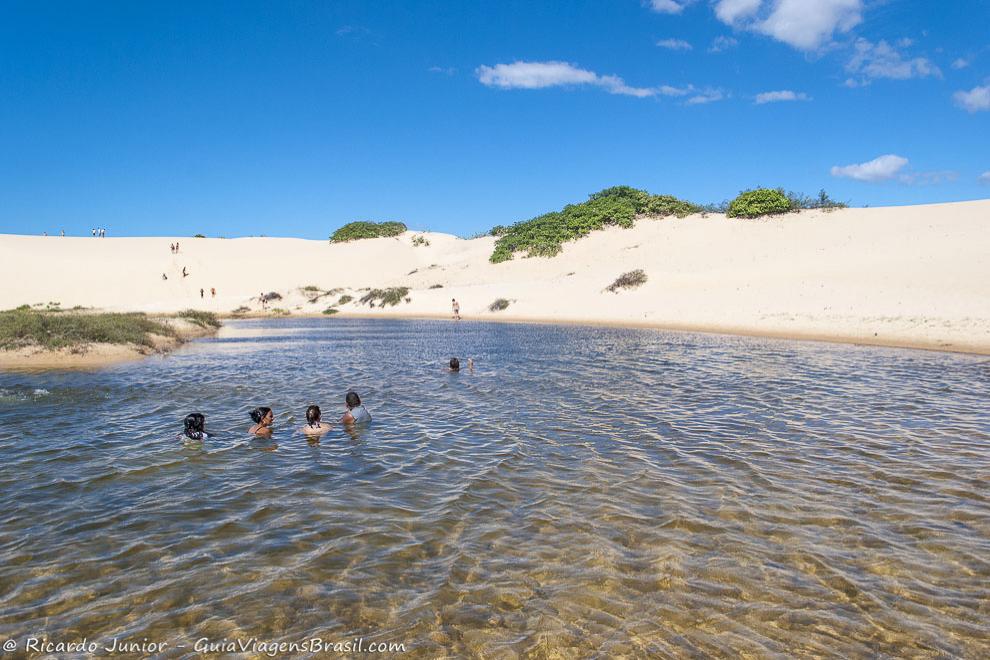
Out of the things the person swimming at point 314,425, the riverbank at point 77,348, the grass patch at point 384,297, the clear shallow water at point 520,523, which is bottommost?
the clear shallow water at point 520,523

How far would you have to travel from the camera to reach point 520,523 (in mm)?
5992

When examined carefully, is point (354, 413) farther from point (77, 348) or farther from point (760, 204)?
point (760, 204)

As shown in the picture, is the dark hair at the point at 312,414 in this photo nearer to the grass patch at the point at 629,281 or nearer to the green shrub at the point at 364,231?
the grass patch at the point at 629,281

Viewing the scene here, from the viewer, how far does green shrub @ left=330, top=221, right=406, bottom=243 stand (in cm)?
7900

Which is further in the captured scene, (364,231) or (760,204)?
(364,231)

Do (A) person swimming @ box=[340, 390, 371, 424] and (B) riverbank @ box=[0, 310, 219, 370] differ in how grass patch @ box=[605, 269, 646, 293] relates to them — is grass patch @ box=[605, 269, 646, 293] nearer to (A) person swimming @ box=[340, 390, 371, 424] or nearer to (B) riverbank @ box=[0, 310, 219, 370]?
(B) riverbank @ box=[0, 310, 219, 370]

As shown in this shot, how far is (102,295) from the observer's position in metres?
50.4

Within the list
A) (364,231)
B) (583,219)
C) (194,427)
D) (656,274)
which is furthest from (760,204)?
(194,427)

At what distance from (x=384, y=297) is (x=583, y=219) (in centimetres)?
2284

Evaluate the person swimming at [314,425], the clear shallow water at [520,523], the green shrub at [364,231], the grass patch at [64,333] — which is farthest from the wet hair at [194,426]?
the green shrub at [364,231]

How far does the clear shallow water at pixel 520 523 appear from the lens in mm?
4258

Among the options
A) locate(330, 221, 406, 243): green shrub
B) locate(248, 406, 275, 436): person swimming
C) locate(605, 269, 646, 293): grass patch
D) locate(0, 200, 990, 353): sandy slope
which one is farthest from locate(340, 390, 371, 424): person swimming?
locate(330, 221, 406, 243): green shrub

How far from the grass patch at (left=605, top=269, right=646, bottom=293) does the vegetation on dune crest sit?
17.7 m

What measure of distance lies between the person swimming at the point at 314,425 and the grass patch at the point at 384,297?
3728 centimetres
